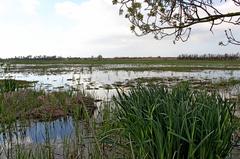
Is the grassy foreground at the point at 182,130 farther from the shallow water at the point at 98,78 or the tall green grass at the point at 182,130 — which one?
the shallow water at the point at 98,78

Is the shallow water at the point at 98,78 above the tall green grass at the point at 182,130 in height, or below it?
below

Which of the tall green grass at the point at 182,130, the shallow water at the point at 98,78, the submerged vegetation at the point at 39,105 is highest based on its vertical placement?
the tall green grass at the point at 182,130

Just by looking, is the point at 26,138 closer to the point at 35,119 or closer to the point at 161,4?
the point at 35,119

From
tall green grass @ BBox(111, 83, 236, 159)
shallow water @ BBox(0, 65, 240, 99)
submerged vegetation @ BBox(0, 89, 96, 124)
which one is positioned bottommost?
shallow water @ BBox(0, 65, 240, 99)

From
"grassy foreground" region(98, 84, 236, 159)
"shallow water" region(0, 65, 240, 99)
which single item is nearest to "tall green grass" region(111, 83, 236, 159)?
"grassy foreground" region(98, 84, 236, 159)

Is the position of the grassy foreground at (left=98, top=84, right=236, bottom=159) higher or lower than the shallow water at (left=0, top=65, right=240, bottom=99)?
higher

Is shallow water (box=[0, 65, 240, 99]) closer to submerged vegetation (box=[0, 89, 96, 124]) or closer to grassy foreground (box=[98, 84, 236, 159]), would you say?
submerged vegetation (box=[0, 89, 96, 124])

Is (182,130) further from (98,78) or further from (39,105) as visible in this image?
(98,78)

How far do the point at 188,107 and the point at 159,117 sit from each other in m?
0.41

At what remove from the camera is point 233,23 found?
5.48 metres

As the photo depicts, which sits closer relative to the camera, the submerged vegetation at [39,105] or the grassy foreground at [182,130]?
the grassy foreground at [182,130]

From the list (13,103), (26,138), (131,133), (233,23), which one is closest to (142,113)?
(131,133)

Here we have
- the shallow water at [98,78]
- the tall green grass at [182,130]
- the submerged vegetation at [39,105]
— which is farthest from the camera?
the shallow water at [98,78]

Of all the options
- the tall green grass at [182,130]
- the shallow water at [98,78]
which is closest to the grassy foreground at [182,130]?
the tall green grass at [182,130]
